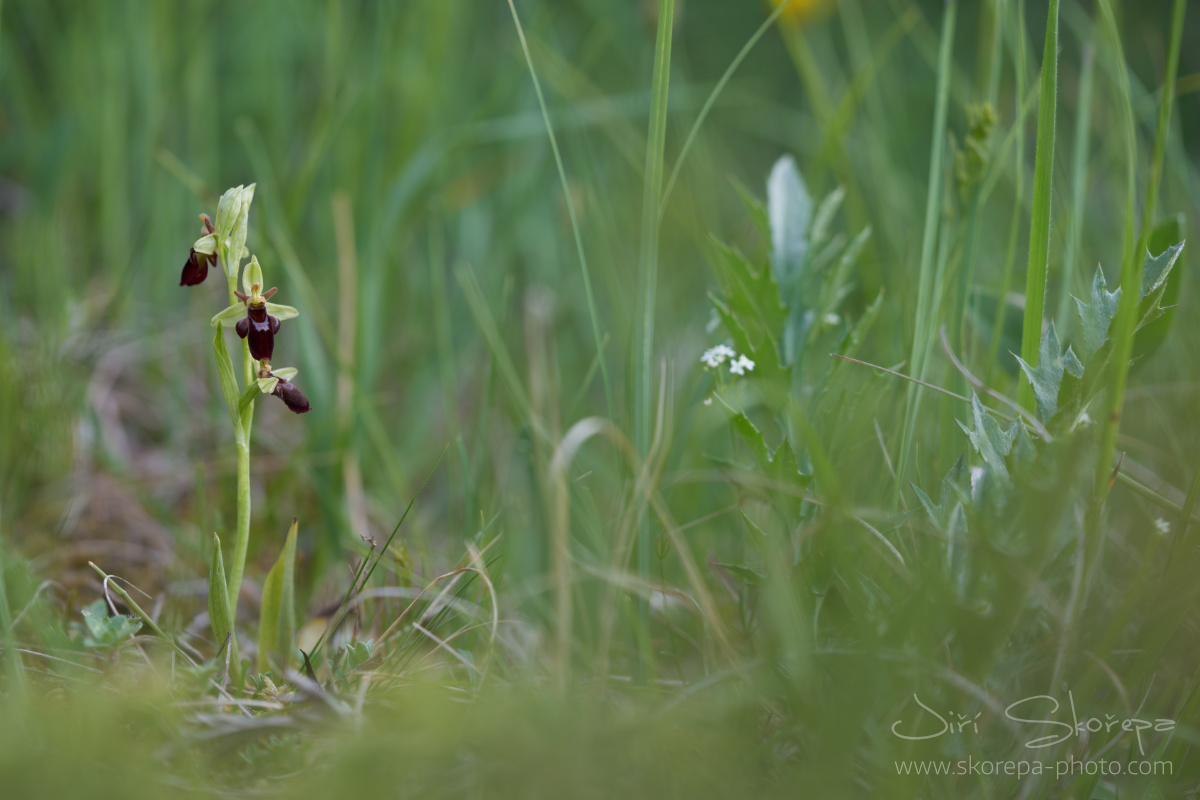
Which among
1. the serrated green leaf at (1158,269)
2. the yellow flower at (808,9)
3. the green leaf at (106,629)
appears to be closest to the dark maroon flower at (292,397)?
the green leaf at (106,629)

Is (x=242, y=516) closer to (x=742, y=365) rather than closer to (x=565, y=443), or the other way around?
(x=565, y=443)

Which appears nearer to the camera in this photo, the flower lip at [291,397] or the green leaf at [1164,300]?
the flower lip at [291,397]

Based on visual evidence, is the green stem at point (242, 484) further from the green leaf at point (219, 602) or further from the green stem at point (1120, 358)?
the green stem at point (1120, 358)

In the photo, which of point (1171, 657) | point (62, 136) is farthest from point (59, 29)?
point (1171, 657)

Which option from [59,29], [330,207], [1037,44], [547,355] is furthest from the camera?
[1037,44]

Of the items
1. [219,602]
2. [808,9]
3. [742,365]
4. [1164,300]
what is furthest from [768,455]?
[808,9]

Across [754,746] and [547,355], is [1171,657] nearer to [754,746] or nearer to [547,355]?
[754,746]

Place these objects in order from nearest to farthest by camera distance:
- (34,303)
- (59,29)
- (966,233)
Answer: (966,233), (34,303), (59,29)
